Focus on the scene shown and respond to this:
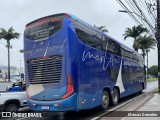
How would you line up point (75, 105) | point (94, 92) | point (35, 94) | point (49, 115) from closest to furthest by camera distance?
point (75, 105) → point (35, 94) → point (94, 92) → point (49, 115)

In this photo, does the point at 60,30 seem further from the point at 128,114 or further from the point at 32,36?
the point at 128,114

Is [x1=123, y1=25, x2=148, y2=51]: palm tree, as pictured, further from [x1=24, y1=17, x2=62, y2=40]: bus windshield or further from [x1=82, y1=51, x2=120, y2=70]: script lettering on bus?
[x1=24, y1=17, x2=62, y2=40]: bus windshield

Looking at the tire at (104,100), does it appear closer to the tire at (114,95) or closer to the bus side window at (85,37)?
the tire at (114,95)

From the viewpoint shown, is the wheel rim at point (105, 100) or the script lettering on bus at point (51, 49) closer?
the script lettering on bus at point (51, 49)

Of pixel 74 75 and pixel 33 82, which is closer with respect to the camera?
pixel 74 75

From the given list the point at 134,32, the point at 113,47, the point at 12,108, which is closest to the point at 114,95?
the point at 113,47

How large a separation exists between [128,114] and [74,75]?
312cm

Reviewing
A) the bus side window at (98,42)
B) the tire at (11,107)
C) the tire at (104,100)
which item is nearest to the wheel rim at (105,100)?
the tire at (104,100)

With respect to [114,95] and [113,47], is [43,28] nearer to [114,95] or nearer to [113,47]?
[113,47]

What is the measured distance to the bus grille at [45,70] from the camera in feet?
33.1

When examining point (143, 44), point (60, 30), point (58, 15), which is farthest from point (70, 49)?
point (143, 44)

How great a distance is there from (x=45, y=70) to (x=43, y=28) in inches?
66.5

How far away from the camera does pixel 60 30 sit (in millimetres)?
10219

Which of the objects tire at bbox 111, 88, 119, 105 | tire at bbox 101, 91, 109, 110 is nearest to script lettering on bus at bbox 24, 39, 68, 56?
tire at bbox 101, 91, 109, 110
